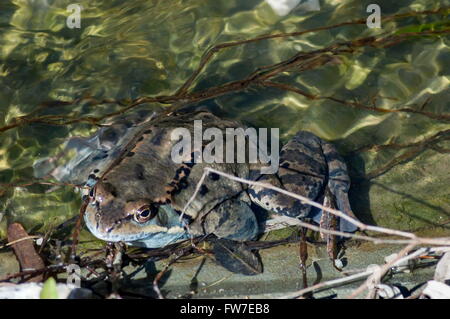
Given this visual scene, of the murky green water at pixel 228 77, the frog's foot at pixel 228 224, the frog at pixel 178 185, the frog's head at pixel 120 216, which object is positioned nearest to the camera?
the frog's head at pixel 120 216

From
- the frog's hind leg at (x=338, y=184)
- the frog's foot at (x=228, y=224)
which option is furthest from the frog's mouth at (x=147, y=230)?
the frog's hind leg at (x=338, y=184)

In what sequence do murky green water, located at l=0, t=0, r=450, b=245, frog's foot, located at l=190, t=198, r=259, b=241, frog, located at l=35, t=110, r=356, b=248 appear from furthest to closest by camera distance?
murky green water, located at l=0, t=0, r=450, b=245 < frog's foot, located at l=190, t=198, r=259, b=241 < frog, located at l=35, t=110, r=356, b=248

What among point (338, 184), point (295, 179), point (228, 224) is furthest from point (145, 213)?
point (338, 184)

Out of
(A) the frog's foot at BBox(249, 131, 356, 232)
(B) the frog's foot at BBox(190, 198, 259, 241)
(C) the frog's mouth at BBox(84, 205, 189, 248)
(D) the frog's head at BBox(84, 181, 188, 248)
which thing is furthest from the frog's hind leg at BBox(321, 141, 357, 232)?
(D) the frog's head at BBox(84, 181, 188, 248)

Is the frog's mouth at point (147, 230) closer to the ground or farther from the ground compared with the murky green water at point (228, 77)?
closer to the ground

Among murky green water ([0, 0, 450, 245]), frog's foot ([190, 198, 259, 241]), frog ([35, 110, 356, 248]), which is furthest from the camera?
murky green water ([0, 0, 450, 245])

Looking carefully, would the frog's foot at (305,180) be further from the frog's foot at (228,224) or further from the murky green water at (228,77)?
the murky green water at (228,77)

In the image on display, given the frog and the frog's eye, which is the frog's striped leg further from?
the frog's eye
